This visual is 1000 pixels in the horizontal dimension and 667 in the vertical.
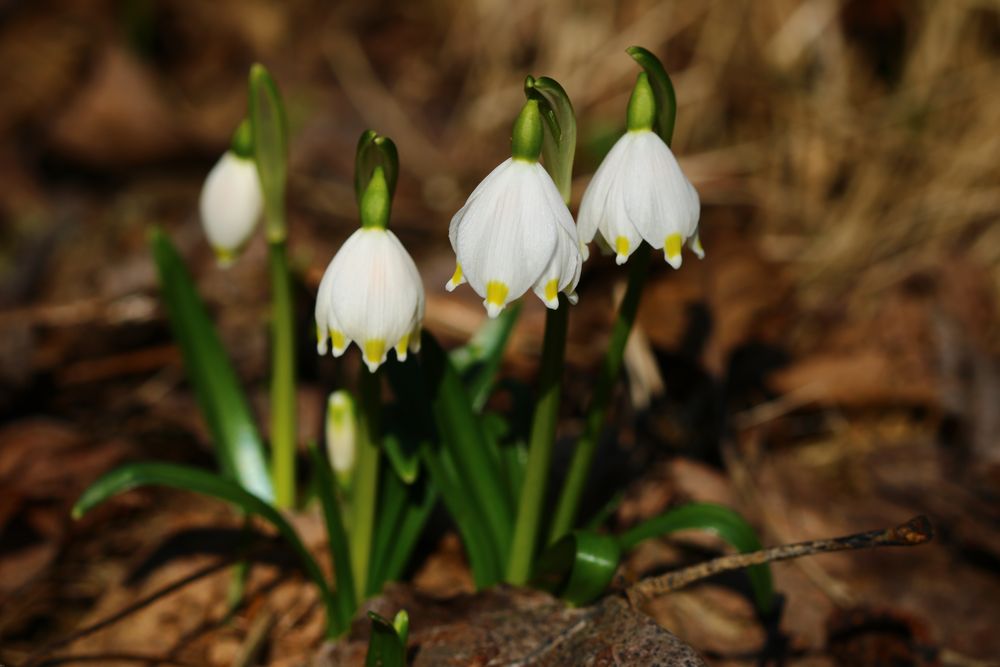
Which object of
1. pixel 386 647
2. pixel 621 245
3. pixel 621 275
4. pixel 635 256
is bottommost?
pixel 386 647

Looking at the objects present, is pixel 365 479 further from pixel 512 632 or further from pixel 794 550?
pixel 794 550

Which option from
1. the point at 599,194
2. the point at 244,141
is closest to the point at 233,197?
the point at 244,141

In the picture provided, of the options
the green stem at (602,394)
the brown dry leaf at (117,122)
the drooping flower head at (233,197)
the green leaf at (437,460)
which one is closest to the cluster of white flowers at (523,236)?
the green stem at (602,394)

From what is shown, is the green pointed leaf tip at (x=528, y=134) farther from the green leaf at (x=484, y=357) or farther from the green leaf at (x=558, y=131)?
the green leaf at (x=484, y=357)

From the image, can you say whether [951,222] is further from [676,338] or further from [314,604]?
[314,604]

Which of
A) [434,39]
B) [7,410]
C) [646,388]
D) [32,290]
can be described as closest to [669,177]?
[646,388]

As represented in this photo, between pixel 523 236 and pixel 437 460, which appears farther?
pixel 437 460
